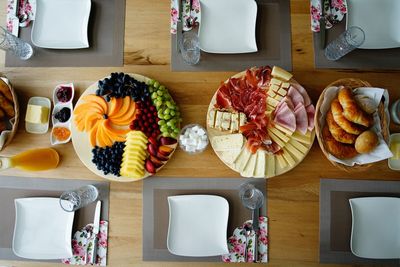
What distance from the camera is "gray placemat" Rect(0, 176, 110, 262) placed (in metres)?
1.18

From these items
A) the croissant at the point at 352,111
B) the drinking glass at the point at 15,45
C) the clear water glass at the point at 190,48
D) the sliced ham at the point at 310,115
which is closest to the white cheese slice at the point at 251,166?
the sliced ham at the point at 310,115

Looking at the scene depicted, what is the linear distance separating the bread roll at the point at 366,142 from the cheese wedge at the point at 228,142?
0.39 meters

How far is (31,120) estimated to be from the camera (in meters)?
1.20

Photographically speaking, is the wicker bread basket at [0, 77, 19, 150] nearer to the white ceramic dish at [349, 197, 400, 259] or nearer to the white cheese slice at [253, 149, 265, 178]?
the white cheese slice at [253, 149, 265, 178]

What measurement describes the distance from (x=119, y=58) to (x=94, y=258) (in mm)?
800

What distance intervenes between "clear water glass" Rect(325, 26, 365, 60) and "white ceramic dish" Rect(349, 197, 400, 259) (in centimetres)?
57

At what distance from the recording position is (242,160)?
A: 3.69ft

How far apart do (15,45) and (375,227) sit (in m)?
1.58

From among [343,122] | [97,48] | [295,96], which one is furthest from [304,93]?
[97,48]

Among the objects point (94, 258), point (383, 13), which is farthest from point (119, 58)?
point (383, 13)

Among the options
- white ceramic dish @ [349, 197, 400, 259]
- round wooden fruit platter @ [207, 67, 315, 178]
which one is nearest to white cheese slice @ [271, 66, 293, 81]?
round wooden fruit platter @ [207, 67, 315, 178]

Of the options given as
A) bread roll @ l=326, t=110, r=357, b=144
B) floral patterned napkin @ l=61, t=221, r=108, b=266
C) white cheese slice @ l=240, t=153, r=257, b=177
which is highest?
bread roll @ l=326, t=110, r=357, b=144

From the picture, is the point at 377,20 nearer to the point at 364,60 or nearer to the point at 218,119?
the point at 364,60

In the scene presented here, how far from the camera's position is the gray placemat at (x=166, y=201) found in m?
1.16
